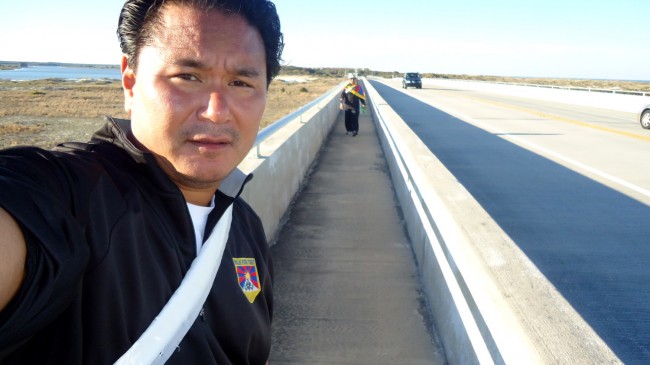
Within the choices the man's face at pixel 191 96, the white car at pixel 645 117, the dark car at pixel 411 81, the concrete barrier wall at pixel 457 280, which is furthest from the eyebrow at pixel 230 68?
the dark car at pixel 411 81

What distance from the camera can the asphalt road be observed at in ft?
13.3

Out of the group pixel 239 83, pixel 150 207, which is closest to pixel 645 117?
pixel 239 83

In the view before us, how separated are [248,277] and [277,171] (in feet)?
13.1

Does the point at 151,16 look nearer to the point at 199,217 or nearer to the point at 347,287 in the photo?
the point at 199,217

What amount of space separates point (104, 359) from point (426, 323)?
303 centimetres

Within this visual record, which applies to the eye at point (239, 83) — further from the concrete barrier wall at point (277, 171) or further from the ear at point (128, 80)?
the concrete barrier wall at point (277, 171)

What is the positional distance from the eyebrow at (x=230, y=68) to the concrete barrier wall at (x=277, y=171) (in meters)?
2.30

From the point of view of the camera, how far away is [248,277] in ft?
6.17

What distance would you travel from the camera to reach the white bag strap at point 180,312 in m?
1.32

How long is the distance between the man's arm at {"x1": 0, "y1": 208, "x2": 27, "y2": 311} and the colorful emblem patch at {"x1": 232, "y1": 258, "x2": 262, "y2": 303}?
809 mm

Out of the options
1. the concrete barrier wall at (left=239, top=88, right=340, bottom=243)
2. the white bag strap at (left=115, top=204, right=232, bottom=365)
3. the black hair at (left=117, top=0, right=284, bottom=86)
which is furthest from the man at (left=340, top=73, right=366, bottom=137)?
the white bag strap at (left=115, top=204, right=232, bottom=365)

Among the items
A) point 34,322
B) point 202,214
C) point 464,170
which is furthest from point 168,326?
point 464,170

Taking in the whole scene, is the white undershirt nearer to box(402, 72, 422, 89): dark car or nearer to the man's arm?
the man's arm

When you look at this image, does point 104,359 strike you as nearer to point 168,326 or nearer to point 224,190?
point 168,326
